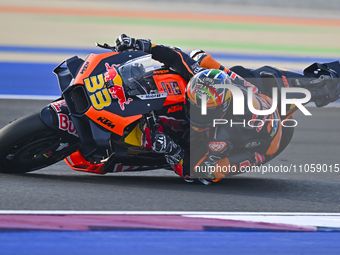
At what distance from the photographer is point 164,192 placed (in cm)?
390

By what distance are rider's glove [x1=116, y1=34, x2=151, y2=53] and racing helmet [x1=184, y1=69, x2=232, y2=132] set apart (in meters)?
0.58

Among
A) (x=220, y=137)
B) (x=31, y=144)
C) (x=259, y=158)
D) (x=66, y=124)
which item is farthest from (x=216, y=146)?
(x=31, y=144)

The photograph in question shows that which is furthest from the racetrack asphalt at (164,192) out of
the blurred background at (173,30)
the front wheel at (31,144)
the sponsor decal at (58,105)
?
the blurred background at (173,30)

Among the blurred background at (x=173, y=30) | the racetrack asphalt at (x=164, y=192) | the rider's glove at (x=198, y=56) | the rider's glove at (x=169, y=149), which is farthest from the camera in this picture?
the blurred background at (x=173, y=30)

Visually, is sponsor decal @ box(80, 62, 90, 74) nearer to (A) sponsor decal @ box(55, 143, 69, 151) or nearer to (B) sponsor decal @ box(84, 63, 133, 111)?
(B) sponsor decal @ box(84, 63, 133, 111)

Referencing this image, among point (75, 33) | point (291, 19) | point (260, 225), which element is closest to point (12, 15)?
point (75, 33)

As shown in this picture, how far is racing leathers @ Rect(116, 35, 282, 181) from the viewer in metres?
4.01

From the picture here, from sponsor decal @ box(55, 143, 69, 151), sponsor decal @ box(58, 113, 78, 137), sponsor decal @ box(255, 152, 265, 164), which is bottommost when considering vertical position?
sponsor decal @ box(255, 152, 265, 164)

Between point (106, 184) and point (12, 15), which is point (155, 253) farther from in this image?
point (12, 15)

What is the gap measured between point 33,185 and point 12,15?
37.1 ft

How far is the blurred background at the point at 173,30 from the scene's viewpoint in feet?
36.5

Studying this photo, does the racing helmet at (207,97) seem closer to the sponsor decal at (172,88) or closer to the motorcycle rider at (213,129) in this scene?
the motorcycle rider at (213,129)

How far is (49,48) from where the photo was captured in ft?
38.1

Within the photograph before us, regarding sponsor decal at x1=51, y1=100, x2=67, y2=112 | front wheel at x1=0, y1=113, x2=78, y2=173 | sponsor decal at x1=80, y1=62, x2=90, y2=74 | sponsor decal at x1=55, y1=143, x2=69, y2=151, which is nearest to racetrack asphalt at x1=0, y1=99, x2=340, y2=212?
front wheel at x1=0, y1=113, x2=78, y2=173
